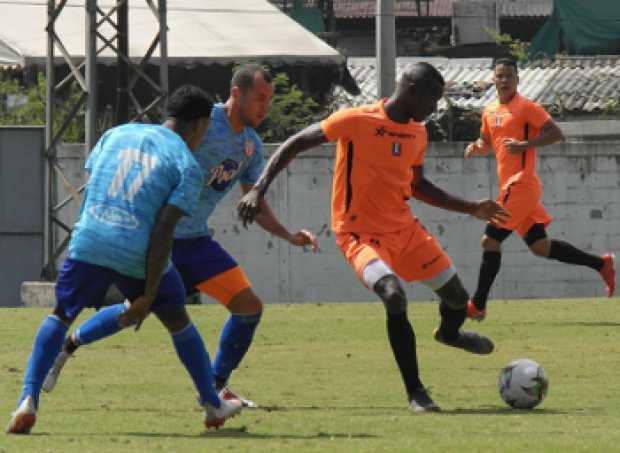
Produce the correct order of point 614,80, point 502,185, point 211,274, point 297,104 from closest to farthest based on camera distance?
point 211,274, point 502,185, point 297,104, point 614,80

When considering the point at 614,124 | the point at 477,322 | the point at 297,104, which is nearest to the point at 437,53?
the point at 297,104

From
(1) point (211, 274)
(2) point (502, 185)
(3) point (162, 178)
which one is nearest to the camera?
(3) point (162, 178)

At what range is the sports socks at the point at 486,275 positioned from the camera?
16.0 meters

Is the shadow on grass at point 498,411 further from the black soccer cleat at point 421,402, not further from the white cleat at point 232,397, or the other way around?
the white cleat at point 232,397

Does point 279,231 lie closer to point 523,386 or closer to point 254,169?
point 254,169

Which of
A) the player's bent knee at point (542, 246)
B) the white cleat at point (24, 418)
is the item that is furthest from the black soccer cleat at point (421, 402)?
the player's bent knee at point (542, 246)

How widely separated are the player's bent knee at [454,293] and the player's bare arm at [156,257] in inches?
107

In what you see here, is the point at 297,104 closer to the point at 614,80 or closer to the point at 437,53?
the point at 614,80

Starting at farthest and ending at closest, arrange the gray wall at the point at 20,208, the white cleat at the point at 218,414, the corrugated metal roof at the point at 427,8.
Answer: the corrugated metal roof at the point at 427,8, the gray wall at the point at 20,208, the white cleat at the point at 218,414

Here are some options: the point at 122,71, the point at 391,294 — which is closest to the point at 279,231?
the point at 391,294

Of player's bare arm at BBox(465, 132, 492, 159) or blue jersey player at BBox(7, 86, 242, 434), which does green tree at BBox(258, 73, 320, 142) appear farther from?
blue jersey player at BBox(7, 86, 242, 434)

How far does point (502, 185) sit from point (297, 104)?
42.6ft

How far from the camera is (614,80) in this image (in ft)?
115

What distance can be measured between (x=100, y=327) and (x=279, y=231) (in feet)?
3.89
